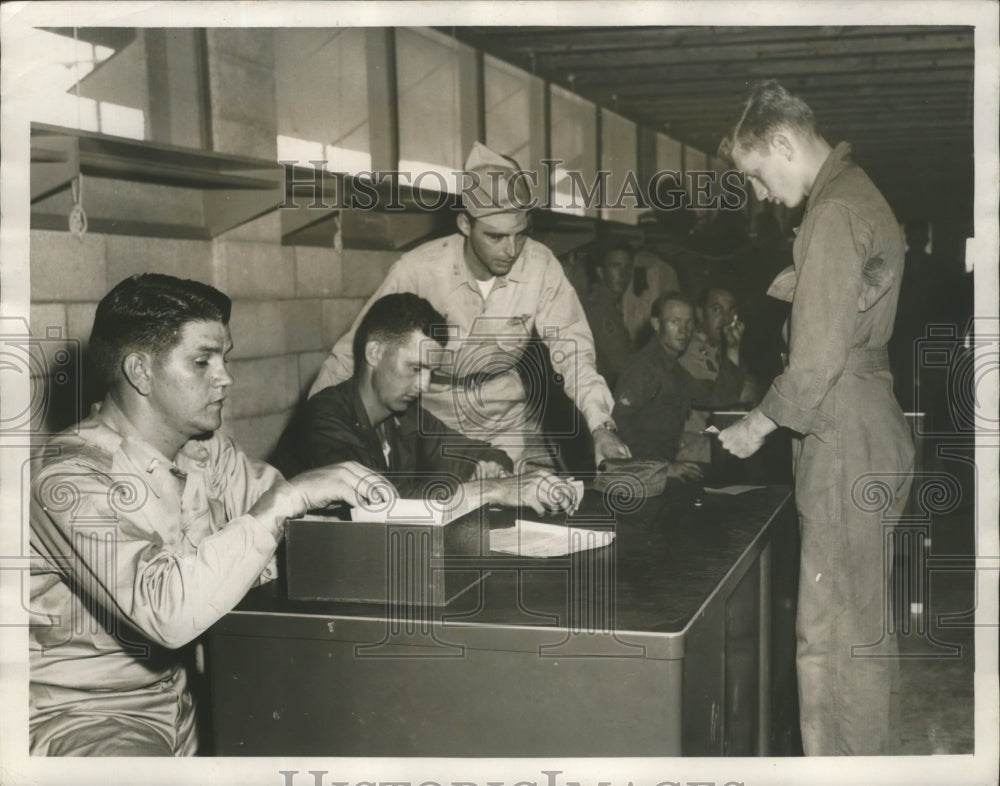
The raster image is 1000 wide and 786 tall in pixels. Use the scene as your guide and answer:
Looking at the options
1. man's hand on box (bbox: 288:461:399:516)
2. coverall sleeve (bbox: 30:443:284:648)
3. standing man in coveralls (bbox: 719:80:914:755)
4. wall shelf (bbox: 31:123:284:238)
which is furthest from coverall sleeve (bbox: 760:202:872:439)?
wall shelf (bbox: 31:123:284:238)

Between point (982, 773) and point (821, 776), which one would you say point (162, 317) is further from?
point (982, 773)

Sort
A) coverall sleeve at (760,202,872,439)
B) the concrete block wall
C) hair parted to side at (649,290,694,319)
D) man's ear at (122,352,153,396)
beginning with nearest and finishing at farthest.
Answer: man's ear at (122,352,153,396) → coverall sleeve at (760,202,872,439) → the concrete block wall → hair parted to side at (649,290,694,319)

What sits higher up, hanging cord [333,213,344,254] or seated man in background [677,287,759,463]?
hanging cord [333,213,344,254]

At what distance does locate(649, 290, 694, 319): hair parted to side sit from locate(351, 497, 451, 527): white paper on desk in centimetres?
180

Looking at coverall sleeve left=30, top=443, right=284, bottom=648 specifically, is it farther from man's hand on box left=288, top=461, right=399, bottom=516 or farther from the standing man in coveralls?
the standing man in coveralls

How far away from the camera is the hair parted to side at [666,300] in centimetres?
280

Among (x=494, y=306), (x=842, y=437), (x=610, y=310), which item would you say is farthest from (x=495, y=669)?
(x=610, y=310)

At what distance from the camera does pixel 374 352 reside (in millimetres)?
1910

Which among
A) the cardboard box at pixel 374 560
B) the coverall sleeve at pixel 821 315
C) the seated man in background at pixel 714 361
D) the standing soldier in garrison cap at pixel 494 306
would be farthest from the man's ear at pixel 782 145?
the cardboard box at pixel 374 560

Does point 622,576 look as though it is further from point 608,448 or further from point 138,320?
point 138,320

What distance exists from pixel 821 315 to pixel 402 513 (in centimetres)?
97

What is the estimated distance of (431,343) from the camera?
6.84 ft

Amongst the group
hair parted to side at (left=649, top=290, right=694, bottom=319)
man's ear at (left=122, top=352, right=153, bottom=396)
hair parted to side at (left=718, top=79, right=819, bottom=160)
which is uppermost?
hair parted to side at (left=718, top=79, right=819, bottom=160)

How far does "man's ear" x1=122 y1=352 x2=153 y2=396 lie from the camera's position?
132 cm
